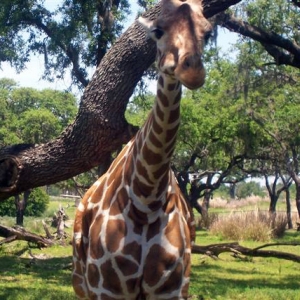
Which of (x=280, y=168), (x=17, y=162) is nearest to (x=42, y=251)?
(x=17, y=162)

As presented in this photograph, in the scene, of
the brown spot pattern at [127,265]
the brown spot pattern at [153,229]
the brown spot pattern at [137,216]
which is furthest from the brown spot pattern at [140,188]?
the brown spot pattern at [127,265]

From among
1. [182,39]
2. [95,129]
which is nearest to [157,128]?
[182,39]

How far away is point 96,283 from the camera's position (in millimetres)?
4055

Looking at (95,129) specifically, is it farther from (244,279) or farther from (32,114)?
(32,114)

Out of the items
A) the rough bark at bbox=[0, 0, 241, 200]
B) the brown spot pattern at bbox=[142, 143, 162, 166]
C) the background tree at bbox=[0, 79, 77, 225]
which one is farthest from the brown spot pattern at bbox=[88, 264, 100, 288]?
the background tree at bbox=[0, 79, 77, 225]

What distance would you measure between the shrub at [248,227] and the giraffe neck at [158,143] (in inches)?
674

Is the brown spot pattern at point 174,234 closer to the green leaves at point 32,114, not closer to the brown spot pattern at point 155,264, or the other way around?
the brown spot pattern at point 155,264

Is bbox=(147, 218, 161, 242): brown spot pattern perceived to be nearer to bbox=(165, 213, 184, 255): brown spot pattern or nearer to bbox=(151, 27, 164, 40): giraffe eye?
bbox=(165, 213, 184, 255): brown spot pattern

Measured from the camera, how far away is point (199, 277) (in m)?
12.5

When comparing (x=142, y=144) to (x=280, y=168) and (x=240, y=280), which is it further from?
(x=280, y=168)

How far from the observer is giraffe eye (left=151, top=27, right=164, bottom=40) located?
3.29 meters

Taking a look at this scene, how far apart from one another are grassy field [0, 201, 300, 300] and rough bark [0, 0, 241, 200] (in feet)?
9.81

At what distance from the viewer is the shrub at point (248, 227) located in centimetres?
→ 2064

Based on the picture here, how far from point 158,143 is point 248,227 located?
17.6m
